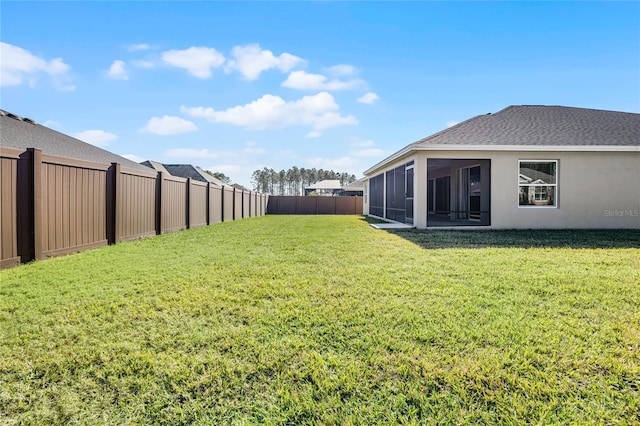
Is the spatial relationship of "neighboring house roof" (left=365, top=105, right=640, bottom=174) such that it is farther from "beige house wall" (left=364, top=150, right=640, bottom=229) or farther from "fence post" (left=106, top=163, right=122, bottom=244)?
"fence post" (left=106, top=163, right=122, bottom=244)

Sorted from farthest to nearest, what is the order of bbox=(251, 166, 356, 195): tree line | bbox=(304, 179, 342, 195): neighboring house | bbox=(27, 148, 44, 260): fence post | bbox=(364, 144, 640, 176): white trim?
bbox=(251, 166, 356, 195): tree line
bbox=(304, 179, 342, 195): neighboring house
bbox=(364, 144, 640, 176): white trim
bbox=(27, 148, 44, 260): fence post

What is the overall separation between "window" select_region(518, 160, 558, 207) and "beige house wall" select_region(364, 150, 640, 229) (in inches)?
4.7

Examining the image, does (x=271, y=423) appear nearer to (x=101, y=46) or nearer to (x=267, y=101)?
(x=101, y=46)

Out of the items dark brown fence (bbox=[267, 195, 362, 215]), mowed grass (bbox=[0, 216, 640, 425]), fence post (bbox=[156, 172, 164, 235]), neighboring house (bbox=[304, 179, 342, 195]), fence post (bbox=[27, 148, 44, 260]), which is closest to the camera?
mowed grass (bbox=[0, 216, 640, 425])

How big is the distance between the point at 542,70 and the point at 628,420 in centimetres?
1381

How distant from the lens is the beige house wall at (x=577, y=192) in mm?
9734

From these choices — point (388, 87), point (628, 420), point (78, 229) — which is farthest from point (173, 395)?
point (388, 87)

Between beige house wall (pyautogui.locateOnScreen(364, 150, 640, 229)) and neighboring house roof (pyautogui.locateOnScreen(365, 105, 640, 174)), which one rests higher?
neighboring house roof (pyautogui.locateOnScreen(365, 105, 640, 174))

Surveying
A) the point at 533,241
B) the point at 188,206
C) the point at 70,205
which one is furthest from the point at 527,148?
the point at 70,205

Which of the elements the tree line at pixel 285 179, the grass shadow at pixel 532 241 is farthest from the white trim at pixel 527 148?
the tree line at pixel 285 179

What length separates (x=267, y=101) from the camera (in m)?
16.3

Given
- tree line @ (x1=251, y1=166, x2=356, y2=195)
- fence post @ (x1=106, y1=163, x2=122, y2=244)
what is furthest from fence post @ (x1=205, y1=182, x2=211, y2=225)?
tree line @ (x1=251, y1=166, x2=356, y2=195)

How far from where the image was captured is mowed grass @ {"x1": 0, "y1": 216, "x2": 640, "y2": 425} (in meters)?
1.63

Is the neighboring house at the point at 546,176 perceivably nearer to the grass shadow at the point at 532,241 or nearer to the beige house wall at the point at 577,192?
the beige house wall at the point at 577,192
